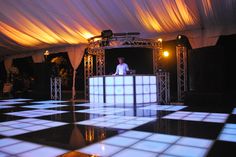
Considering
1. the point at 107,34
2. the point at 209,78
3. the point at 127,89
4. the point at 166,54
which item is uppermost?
the point at 107,34

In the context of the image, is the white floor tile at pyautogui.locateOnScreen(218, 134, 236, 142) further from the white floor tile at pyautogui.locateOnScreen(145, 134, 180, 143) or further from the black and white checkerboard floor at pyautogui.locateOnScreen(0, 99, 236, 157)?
the white floor tile at pyautogui.locateOnScreen(145, 134, 180, 143)

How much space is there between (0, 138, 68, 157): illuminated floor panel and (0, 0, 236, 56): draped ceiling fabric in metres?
4.95

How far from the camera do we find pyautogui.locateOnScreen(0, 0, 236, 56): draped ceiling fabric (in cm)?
623

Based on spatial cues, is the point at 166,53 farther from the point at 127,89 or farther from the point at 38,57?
the point at 38,57

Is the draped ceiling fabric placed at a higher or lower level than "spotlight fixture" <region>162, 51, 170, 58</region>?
higher

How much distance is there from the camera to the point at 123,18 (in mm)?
7223

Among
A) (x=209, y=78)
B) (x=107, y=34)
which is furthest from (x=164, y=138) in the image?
(x=107, y=34)

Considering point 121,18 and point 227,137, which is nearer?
point 227,137

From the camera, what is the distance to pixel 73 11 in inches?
273

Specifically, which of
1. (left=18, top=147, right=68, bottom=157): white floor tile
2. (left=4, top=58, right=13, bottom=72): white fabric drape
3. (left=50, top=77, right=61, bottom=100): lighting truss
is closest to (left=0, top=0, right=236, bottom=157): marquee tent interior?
(left=18, top=147, right=68, bottom=157): white floor tile

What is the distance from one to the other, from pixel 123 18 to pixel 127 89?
2393 mm

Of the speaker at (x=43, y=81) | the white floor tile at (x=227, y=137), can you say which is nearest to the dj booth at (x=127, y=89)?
the speaker at (x=43, y=81)

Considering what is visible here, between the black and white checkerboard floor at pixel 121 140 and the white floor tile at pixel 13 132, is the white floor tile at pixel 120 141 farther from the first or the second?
the white floor tile at pixel 13 132

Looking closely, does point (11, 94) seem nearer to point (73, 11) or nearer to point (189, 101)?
point (73, 11)
